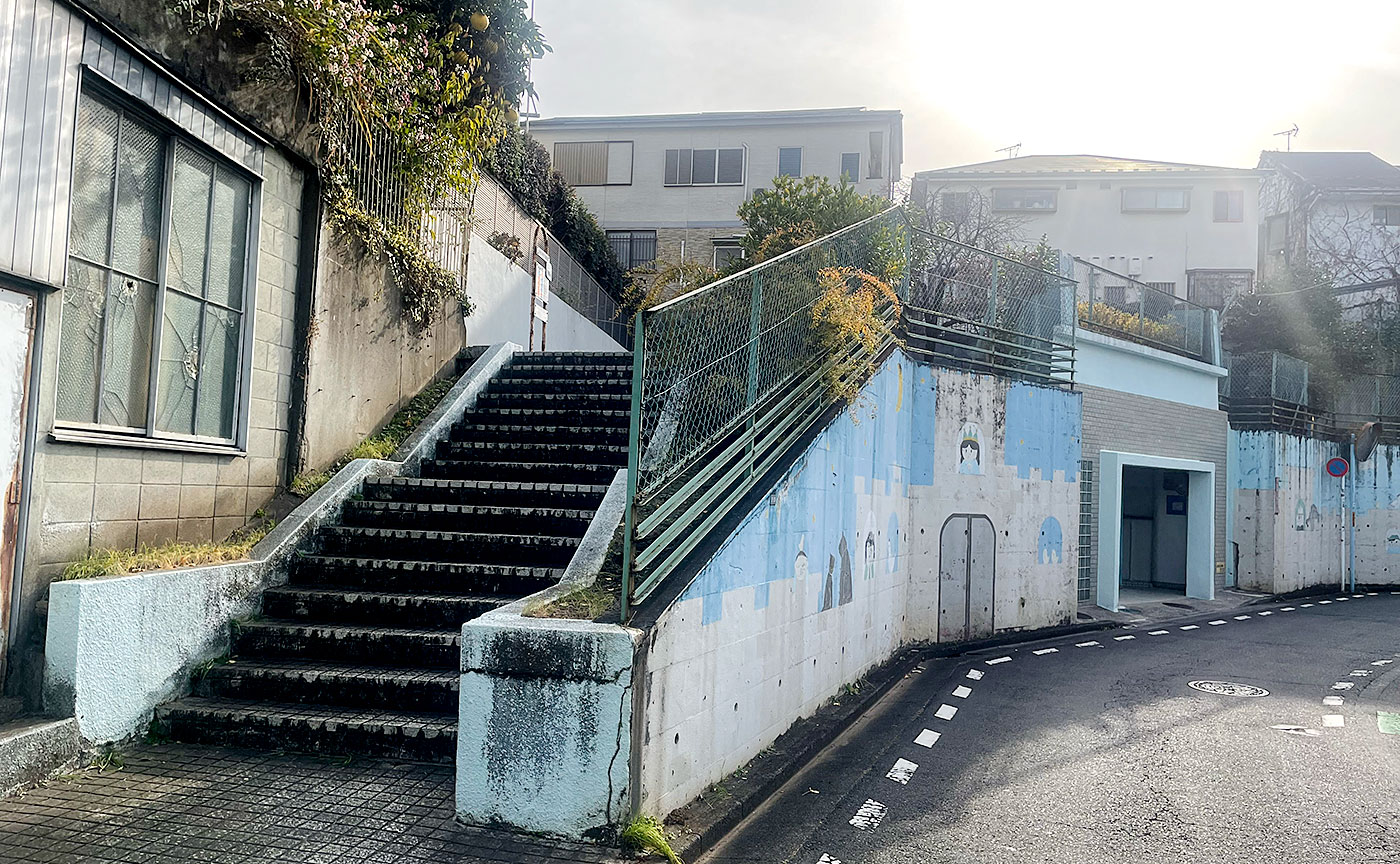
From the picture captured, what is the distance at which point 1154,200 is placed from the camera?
32.4 meters

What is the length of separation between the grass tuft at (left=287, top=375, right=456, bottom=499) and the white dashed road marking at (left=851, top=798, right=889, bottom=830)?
4.89 metres

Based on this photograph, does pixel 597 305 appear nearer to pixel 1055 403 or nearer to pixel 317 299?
pixel 1055 403

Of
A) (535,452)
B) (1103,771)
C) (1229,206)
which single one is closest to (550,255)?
(535,452)

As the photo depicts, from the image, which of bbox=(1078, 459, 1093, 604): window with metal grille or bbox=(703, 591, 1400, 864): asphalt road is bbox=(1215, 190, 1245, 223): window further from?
bbox=(703, 591, 1400, 864): asphalt road

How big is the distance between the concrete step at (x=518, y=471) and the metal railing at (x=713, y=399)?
1.65m

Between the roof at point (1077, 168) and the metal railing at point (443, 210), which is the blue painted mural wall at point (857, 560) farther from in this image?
the roof at point (1077, 168)

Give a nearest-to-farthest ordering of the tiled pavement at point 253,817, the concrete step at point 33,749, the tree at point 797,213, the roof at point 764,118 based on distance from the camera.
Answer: the tiled pavement at point 253,817, the concrete step at point 33,749, the tree at point 797,213, the roof at point 764,118

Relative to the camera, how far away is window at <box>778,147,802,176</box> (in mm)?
28973

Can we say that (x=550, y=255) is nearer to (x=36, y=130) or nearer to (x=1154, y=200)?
(x=36, y=130)

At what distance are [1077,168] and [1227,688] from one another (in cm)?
2753

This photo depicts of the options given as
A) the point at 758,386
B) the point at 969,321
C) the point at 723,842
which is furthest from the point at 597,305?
the point at 723,842

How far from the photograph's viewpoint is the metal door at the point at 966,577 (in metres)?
11.5

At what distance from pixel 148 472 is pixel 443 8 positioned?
844 cm

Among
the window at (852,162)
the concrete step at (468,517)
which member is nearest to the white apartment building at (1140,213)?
the window at (852,162)
